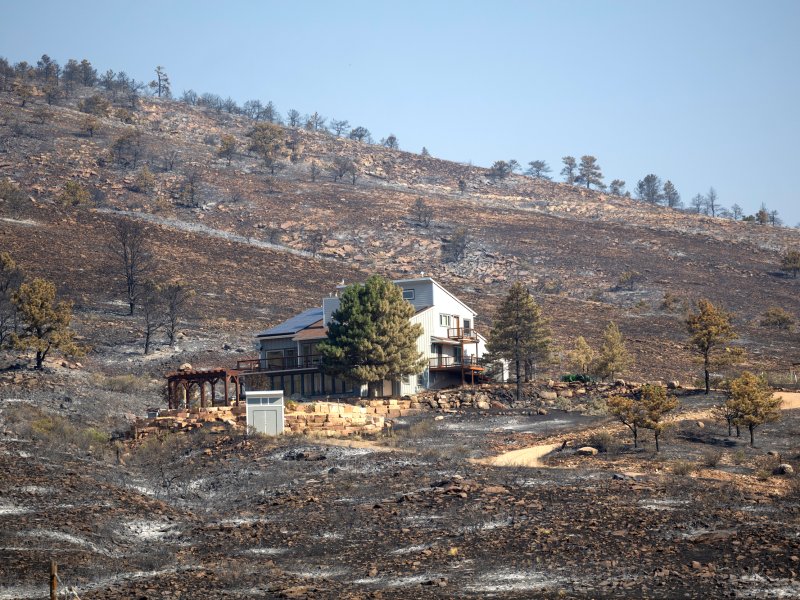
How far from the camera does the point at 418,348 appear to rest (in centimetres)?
6234

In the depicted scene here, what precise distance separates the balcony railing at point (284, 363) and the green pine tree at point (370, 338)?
3094mm

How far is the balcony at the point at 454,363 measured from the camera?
62.5 meters

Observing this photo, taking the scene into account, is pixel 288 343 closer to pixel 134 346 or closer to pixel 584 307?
pixel 134 346

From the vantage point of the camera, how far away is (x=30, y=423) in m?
42.7

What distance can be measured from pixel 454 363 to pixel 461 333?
7.94 ft

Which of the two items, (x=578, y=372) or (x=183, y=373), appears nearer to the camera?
(x=183, y=373)

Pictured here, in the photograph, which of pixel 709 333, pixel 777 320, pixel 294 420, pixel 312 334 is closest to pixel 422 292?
pixel 312 334

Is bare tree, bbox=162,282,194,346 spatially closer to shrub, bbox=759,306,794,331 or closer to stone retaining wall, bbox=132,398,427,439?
stone retaining wall, bbox=132,398,427,439

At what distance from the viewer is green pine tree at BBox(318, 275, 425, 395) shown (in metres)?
55.8

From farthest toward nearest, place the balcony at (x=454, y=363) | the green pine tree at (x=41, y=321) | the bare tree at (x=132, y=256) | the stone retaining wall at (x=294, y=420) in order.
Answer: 1. the bare tree at (x=132, y=256)
2. the balcony at (x=454, y=363)
3. the green pine tree at (x=41, y=321)
4. the stone retaining wall at (x=294, y=420)

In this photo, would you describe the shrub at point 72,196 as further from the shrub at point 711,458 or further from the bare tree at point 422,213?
the shrub at point 711,458

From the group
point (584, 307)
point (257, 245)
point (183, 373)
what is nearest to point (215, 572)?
point (183, 373)

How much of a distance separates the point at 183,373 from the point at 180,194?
79189mm

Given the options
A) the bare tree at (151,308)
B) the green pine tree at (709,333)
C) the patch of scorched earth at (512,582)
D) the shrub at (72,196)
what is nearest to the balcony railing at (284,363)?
the bare tree at (151,308)
